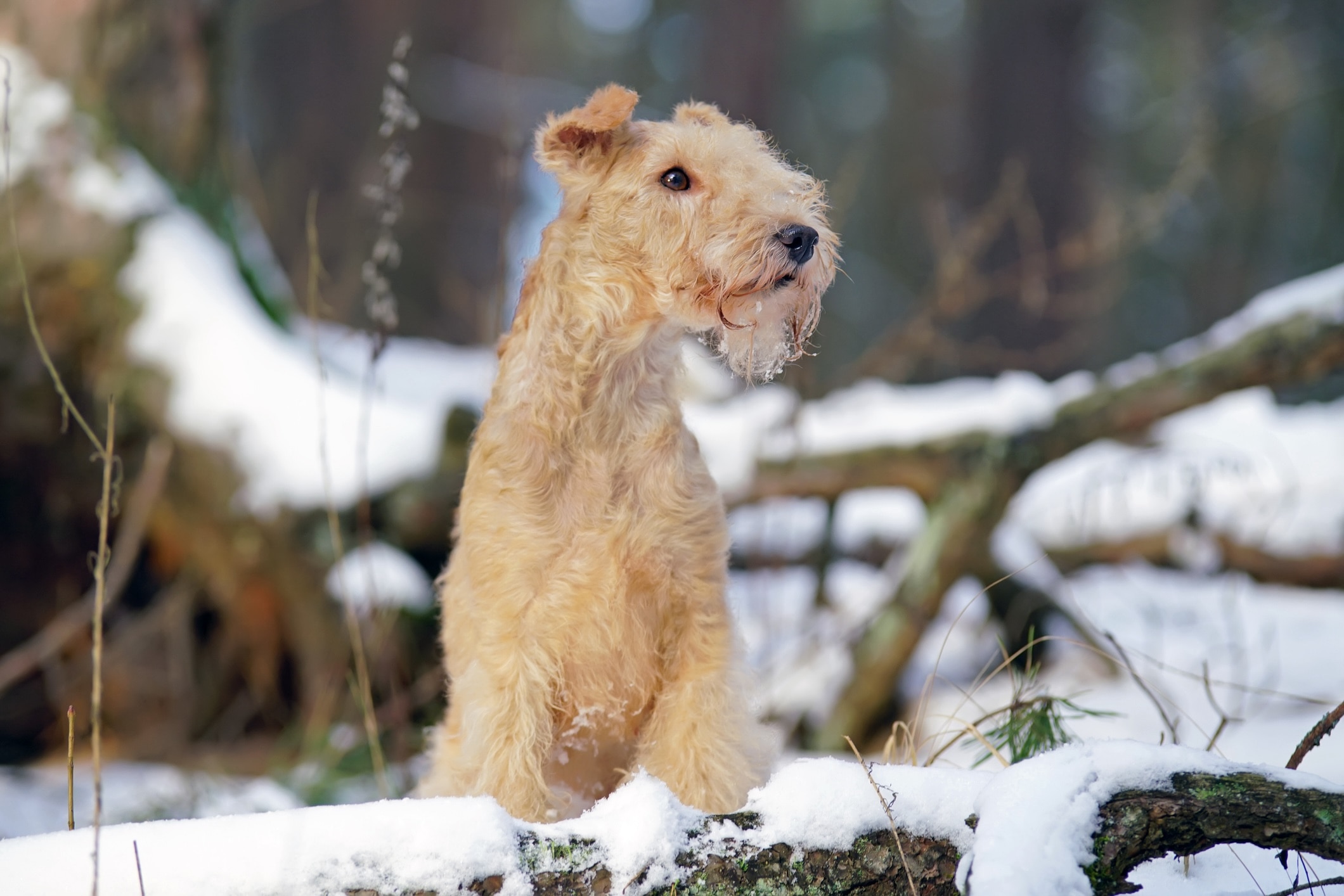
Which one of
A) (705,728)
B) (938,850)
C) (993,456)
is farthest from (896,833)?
(993,456)

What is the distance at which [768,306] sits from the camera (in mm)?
2303

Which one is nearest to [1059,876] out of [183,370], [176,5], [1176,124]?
[183,370]

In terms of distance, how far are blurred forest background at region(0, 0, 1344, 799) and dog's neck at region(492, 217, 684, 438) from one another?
38 cm

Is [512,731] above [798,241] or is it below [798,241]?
below

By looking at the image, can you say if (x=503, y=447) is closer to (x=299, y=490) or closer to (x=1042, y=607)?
(x=299, y=490)

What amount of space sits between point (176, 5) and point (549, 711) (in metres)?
4.63

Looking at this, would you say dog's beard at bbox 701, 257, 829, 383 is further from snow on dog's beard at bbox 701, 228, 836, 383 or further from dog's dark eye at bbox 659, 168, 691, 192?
dog's dark eye at bbox 659, 168, 691, 192

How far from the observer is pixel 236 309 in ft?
15.5

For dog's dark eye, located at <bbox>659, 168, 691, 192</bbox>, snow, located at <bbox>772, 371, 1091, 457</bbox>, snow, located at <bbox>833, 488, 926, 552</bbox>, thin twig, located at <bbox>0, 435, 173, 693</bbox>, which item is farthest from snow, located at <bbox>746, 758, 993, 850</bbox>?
snow, located at <bbox>833, 488, 926, 552</bbox>

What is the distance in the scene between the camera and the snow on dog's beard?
7.34 feet

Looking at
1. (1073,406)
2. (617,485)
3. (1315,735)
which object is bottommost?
(1315,735)

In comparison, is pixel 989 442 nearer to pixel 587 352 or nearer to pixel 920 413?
pixel 920 413

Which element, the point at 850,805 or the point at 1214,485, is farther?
the point at 1214,485

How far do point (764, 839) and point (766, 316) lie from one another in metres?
1.17
